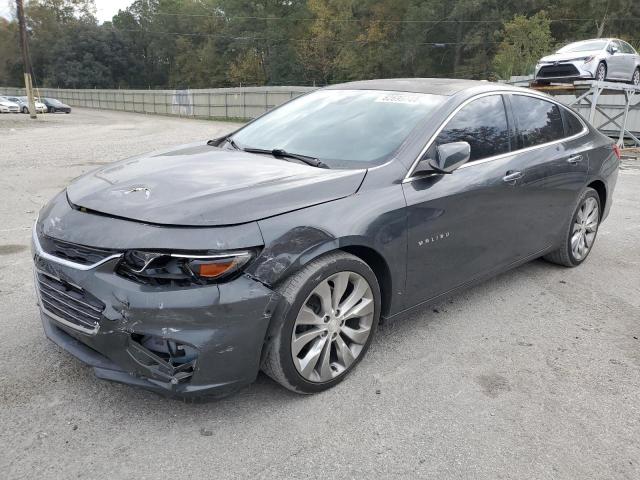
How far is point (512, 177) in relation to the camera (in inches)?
151

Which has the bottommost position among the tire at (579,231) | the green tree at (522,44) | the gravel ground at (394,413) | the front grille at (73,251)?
the gravel ground at (394,413)

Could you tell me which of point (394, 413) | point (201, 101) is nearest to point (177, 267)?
point (394, 413)

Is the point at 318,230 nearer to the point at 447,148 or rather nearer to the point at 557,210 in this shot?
the point at 447,148

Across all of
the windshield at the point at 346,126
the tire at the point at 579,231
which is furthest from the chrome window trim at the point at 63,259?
A: the tire at the point at 579,231

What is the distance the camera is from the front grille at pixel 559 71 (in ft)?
51.0

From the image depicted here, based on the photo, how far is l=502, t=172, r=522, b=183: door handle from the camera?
149 inches

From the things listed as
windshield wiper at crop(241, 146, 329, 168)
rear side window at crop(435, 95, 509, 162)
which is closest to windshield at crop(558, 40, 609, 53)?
rear side window at crop(435, 95, 509, 162)

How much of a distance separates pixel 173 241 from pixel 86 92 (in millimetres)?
63726

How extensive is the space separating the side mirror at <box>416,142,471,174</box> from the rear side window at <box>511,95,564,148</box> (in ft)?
3.51

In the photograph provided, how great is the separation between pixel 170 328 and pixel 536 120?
3400mm

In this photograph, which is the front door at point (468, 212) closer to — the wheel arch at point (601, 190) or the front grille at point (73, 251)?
the wheel arch at point (601, 190)

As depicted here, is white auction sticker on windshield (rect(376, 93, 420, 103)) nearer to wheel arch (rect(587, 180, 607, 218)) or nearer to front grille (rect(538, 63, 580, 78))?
wheel arch (rect(587, 180, 607, 218))

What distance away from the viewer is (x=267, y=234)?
251 centimetres

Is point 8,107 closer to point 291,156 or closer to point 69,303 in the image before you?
point 291,156
